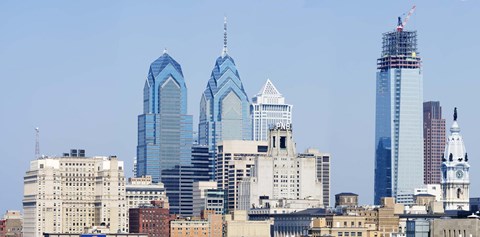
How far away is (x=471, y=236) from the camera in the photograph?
378 feet

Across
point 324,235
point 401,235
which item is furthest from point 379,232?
point 324,235

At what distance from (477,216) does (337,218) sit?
60647mm

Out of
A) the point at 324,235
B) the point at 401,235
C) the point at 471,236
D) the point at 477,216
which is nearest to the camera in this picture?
the point at 471,236

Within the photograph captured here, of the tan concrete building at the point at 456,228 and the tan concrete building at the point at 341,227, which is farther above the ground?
the tan concrete building at the point at 341,227

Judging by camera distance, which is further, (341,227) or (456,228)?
(341,227)

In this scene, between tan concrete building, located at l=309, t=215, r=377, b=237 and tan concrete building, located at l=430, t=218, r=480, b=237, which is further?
tan concrete building, located at l=309, t=215, r=377, b=237

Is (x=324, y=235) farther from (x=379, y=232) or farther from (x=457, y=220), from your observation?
(x=457, y=220)

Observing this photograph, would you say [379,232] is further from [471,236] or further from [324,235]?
[471,236]

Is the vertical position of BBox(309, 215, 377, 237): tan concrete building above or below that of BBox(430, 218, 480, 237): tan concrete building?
above

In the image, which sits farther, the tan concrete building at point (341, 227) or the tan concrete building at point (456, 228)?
the tan concrete building at point (341, 227)

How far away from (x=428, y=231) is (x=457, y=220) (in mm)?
5437

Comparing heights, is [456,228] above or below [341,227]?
below

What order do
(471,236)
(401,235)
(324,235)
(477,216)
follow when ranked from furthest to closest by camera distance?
(401,235)
(324,235)
(477,216)
(471,236)

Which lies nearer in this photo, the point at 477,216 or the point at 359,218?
the point at 477,216
